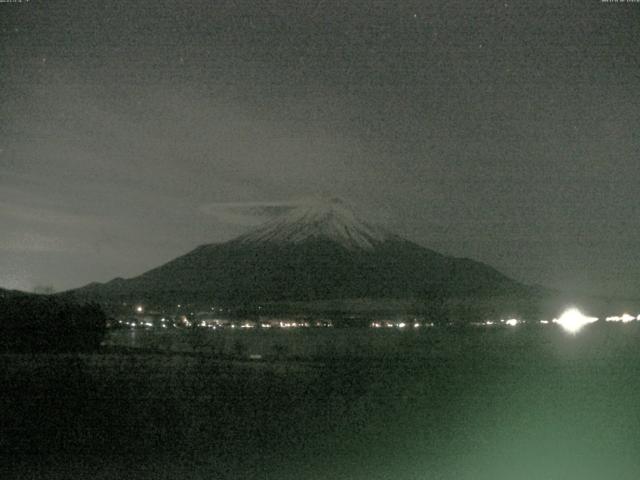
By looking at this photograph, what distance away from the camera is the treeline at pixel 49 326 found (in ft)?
94.0

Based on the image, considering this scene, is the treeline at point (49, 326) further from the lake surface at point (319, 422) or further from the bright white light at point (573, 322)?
the bright white light at point (573, 322)

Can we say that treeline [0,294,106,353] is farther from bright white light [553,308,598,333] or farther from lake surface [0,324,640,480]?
bright white light [553,308,598,333]

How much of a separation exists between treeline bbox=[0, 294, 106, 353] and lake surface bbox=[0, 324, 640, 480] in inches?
360

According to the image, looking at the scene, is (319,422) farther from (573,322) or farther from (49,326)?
(573,322)

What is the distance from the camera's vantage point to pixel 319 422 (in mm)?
12516

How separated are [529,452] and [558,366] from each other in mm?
10590

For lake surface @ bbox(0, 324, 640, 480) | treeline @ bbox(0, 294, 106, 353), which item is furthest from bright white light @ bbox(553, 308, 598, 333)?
lake surface @ bbox(0, 324, 640, 480)

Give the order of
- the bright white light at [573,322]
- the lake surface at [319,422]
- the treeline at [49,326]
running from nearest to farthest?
the lake surface at [319,422] < the treeline at [49,326] < the bright white light at [573,322]

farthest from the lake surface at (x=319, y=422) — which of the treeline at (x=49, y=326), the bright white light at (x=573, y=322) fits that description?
the bright white light at (x=573, y=322)

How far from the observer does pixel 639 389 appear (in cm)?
1612

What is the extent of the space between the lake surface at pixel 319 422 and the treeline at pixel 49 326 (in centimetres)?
914

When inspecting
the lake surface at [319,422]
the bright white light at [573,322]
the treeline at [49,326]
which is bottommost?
the lake surface at [319,422]

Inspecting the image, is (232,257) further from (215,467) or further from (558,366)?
(215,467)

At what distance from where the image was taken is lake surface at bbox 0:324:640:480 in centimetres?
994
